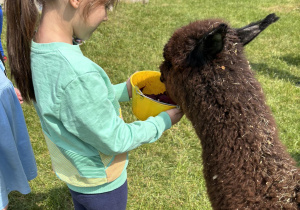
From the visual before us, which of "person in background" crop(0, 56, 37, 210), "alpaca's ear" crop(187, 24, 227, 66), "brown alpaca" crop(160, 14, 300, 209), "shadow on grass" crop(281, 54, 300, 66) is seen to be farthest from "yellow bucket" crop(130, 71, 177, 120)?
"shadow on grass" crop(281, 54, 300, 66)

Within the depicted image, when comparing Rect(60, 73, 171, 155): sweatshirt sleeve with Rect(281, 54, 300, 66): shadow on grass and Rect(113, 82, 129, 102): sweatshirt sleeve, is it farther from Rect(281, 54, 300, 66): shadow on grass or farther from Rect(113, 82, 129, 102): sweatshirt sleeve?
Rect(281, 54, 300, 66): shadow on grass

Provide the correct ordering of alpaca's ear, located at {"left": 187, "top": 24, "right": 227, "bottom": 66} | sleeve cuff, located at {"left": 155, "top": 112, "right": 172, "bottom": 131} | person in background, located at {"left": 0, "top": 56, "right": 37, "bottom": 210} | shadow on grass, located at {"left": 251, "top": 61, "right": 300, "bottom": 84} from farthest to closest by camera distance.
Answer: shadow on grass, located at {"left": 251, "top": 61, "right": 300, "bottom": 84} → person in background, located at {"left": 0, "top": 56, "right": 37, "bottom": 210} → sleeve cuff, located at {"left": 155, "top": 112, "right": 172, "bottom": 131} → alpaca's ear, located at {"left": 187, "top": 24, "right": 227, "bottom": 66}

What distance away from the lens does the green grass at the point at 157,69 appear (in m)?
3.14

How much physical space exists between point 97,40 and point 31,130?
358 cm

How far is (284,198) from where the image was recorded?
149 cm

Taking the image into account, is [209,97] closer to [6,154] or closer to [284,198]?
[284,198]

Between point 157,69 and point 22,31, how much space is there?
4.16 metres

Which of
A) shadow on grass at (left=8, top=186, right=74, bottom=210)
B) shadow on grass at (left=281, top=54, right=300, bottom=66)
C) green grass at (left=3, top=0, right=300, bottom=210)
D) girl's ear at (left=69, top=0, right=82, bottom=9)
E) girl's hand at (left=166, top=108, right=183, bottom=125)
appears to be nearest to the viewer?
girl's ear at (left=69, top=0, right=82, bottom=9)

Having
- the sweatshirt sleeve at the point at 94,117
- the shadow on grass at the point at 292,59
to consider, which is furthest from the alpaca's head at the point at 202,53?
the shadow on grass at the point at 292,59

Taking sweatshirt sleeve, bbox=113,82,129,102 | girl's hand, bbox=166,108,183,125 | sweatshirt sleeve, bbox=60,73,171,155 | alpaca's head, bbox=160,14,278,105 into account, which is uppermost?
alpaca's head, bbox=160,14,278,105

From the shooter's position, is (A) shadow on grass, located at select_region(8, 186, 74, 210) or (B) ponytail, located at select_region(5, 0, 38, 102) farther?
(A) shadow on grass, located at select_region(8, 186, 74, 210)

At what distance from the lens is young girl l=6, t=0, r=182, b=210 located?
1370 mm

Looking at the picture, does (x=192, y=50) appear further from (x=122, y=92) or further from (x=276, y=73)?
(x=276, y=73)

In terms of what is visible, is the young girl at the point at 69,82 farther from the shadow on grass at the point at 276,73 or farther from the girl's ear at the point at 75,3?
the shadow on grass at the point at 276,73
